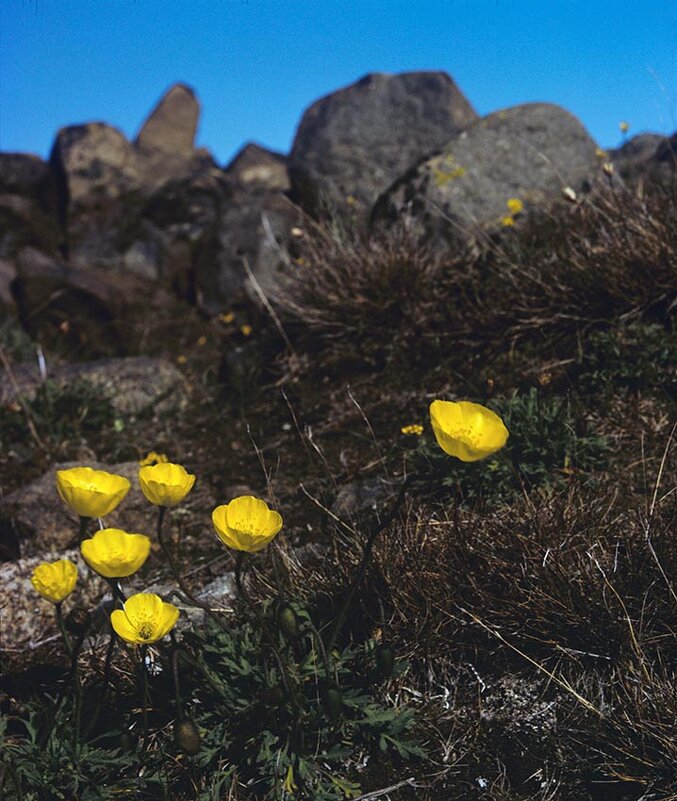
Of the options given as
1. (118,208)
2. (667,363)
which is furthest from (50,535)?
(118,208)

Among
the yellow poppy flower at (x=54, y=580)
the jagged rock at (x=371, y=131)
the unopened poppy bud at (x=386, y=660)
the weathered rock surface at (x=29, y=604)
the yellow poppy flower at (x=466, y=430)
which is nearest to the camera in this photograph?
the yellow poppy flower at (x=466, y=430)

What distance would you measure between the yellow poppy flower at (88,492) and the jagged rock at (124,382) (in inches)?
119

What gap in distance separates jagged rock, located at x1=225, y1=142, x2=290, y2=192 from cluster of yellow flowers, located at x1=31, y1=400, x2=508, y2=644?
22.3 feet

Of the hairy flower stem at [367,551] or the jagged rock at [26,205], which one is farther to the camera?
the jagged rock at [26,205]

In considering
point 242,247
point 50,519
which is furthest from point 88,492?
point 242,247

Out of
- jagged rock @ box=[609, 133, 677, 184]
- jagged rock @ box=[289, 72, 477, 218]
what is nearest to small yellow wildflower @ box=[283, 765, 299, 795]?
jagged rock @ box=[609, 133, 677, 184]

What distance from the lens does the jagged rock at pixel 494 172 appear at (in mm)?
5598

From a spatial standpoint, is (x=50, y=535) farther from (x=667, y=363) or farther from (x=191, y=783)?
(x=667, y=363)

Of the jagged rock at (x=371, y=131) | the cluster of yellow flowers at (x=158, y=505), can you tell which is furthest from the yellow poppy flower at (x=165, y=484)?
the jagged rock at (x=371, y=131)

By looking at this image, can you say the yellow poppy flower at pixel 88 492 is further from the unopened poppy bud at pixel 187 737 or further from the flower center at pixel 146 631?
the unopened poppy bud at pixel 187 737

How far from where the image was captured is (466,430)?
1.79m

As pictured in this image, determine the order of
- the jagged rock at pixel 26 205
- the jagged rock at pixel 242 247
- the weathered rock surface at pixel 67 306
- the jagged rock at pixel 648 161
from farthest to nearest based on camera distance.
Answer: the jagged rock at pixel 26 205
the weathered rock surface at pixel 67 306
the jagged rock at pixel 242 247
the jagged rock at pixel 648 161

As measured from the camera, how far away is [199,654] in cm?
216

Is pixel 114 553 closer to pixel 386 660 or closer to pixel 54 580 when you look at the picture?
pixel 54 580
